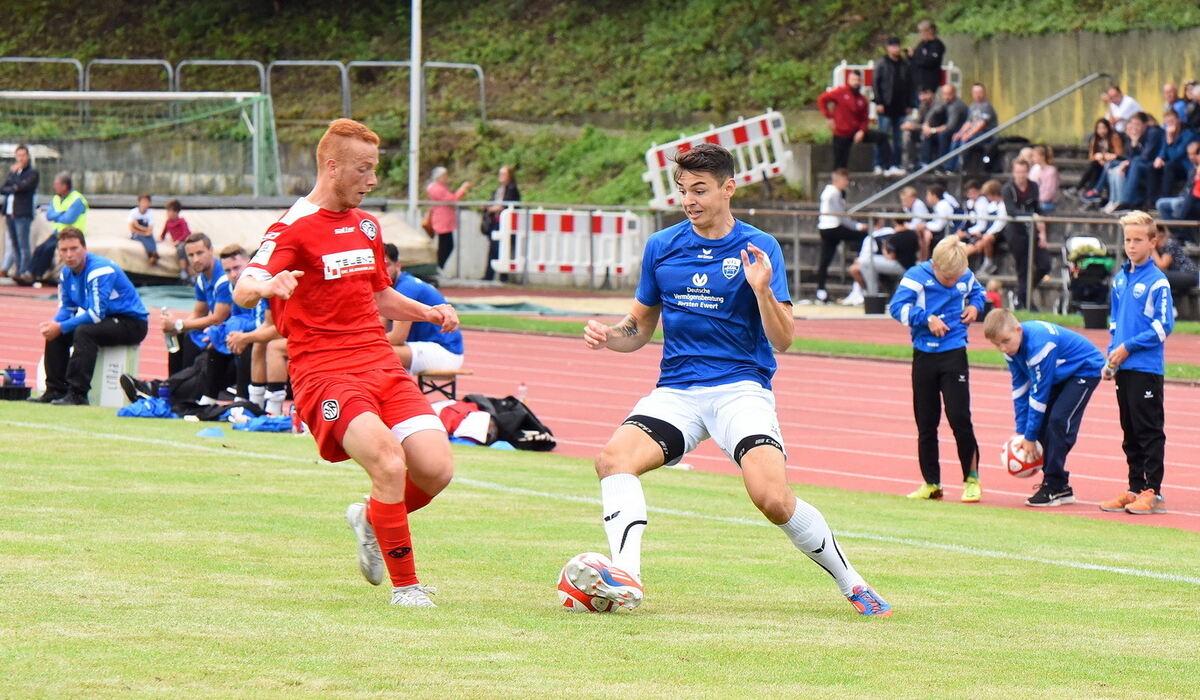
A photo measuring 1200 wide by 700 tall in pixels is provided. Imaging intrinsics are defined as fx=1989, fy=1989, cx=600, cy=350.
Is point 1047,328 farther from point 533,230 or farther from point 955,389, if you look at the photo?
point 533,230

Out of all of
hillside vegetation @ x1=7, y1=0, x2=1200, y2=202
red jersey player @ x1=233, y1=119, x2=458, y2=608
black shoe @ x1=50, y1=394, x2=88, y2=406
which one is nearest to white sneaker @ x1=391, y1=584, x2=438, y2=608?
red jersey player @ x1=233, y1=119, x2=458, y2=608

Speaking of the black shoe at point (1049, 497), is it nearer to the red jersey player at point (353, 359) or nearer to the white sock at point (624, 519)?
the white sock at point (624, 519)

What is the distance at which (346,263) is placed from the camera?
732 cm

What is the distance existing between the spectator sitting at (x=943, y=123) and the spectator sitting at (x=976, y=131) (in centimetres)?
11

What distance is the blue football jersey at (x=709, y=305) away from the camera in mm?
7391

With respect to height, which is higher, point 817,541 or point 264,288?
point 264,288

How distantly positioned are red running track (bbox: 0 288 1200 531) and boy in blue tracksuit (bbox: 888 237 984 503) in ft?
1.41

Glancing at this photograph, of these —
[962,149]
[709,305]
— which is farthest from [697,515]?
[962,149]

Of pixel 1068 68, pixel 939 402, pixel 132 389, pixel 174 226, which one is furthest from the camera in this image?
pixel 1068 68

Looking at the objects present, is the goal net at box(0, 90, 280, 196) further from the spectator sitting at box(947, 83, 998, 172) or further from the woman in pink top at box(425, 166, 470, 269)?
the spectator sitting at box(947, 83, 998, 172)

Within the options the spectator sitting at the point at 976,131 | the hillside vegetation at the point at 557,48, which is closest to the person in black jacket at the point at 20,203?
the hillside vegetation at the point at 557,48

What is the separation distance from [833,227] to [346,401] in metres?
22.7

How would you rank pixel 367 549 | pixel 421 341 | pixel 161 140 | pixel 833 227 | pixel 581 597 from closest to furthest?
pixel 581 597, pixel 367 549, pixel 421 341, pixel 833 227, pixel 161 140

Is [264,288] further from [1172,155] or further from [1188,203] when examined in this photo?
[1172,155]
